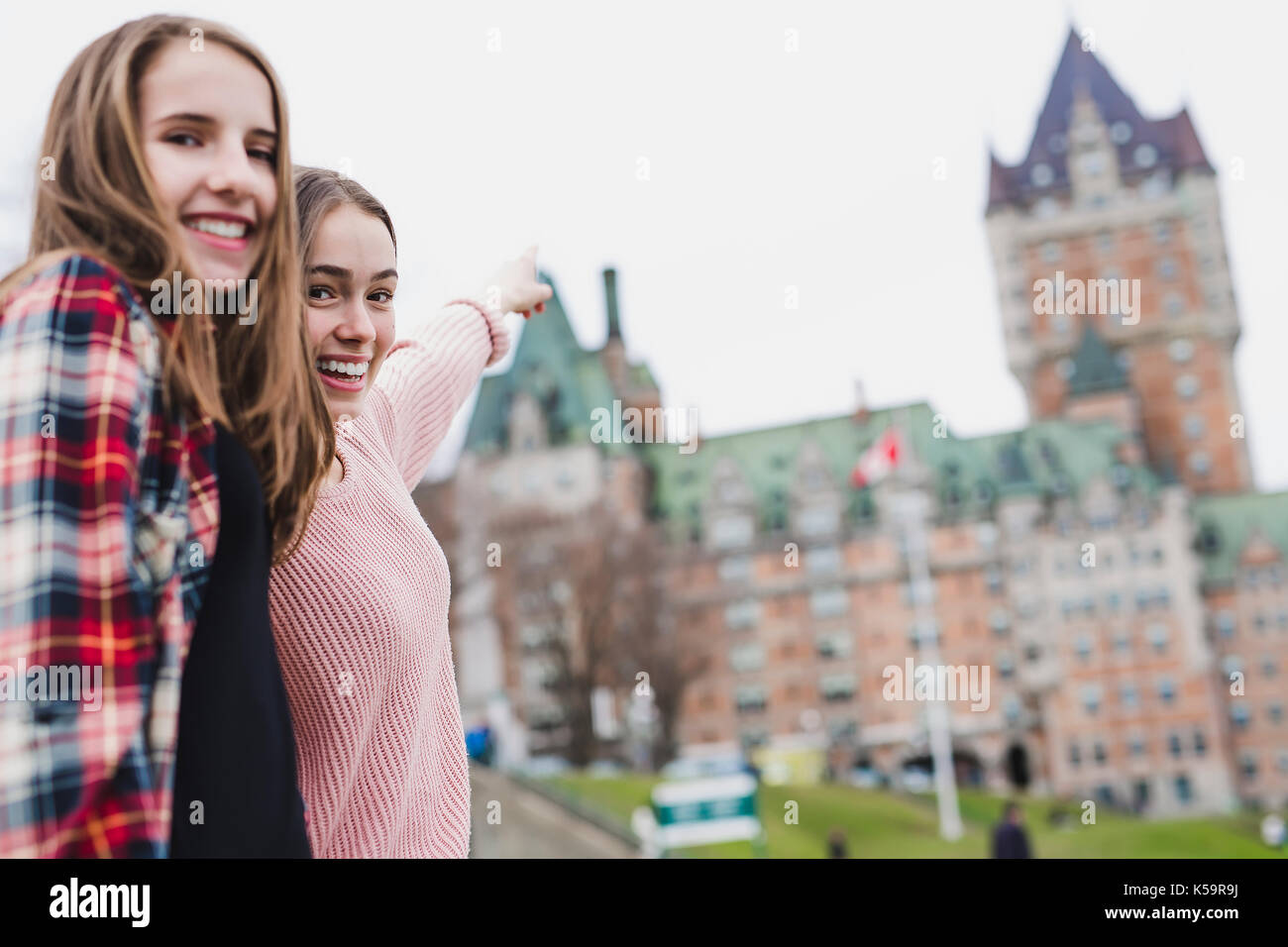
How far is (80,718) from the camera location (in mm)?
Result: 1073

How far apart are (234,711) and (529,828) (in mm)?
25274

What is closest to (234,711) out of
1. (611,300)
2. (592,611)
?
(592,611)

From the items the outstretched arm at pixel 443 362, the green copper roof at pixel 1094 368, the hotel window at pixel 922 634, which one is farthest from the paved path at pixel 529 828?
the green copper roof at pixel 1094 368

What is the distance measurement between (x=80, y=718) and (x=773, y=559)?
55559 millimetres

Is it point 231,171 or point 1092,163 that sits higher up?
point 1092,163

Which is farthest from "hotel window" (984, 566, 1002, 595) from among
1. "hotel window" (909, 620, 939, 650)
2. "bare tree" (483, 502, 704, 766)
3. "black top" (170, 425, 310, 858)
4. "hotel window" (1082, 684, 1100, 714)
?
"black top" (170, 425, 310, 858)

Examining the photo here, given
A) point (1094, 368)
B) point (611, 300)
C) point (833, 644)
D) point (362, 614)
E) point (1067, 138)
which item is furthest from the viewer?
point (1067, 138)

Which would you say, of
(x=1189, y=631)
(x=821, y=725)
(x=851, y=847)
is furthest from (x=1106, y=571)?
(x=851, y=847)

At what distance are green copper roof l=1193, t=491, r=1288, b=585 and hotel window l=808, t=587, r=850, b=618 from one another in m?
13.5

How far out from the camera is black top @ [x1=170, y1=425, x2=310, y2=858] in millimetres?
1255

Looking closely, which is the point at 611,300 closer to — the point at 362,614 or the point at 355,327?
the point at 355,327

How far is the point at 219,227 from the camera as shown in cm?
134

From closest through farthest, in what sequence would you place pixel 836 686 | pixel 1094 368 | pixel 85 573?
pixel 85 573
pixel 836 686
pixel 1094 368
